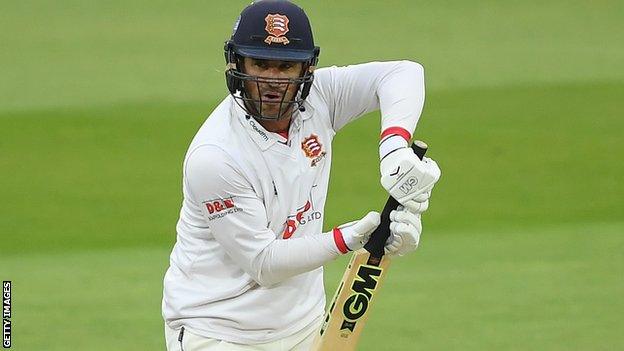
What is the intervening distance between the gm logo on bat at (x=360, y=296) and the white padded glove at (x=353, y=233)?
0.70ft

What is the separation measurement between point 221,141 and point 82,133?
19.5ft

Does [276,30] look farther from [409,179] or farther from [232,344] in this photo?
[232,344]

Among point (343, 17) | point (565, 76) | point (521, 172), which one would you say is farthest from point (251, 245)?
point (343, 17)

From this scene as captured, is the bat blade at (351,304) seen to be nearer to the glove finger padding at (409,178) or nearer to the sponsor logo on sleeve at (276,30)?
the glove finger padding at (409,178)

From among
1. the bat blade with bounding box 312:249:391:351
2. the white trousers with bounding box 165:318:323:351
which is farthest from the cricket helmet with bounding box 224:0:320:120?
the white trousers with bounding box 165:318:323:351

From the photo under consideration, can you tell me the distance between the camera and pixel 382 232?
158 inches

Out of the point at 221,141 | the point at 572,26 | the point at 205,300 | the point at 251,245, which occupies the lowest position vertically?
the point at 572,26

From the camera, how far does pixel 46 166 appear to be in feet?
30.2

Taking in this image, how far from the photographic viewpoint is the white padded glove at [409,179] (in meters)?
3.80

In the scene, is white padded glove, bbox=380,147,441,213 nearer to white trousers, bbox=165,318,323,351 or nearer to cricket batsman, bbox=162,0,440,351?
cricket batsman, bbox=162,0,440,351

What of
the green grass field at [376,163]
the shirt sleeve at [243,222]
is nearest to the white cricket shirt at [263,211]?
the shirt sleeve at [243,222]

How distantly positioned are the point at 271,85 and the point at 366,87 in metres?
0.51

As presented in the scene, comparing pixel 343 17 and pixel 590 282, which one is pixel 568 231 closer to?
pixel 590 282

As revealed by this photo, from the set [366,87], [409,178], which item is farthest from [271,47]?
[409,178]
